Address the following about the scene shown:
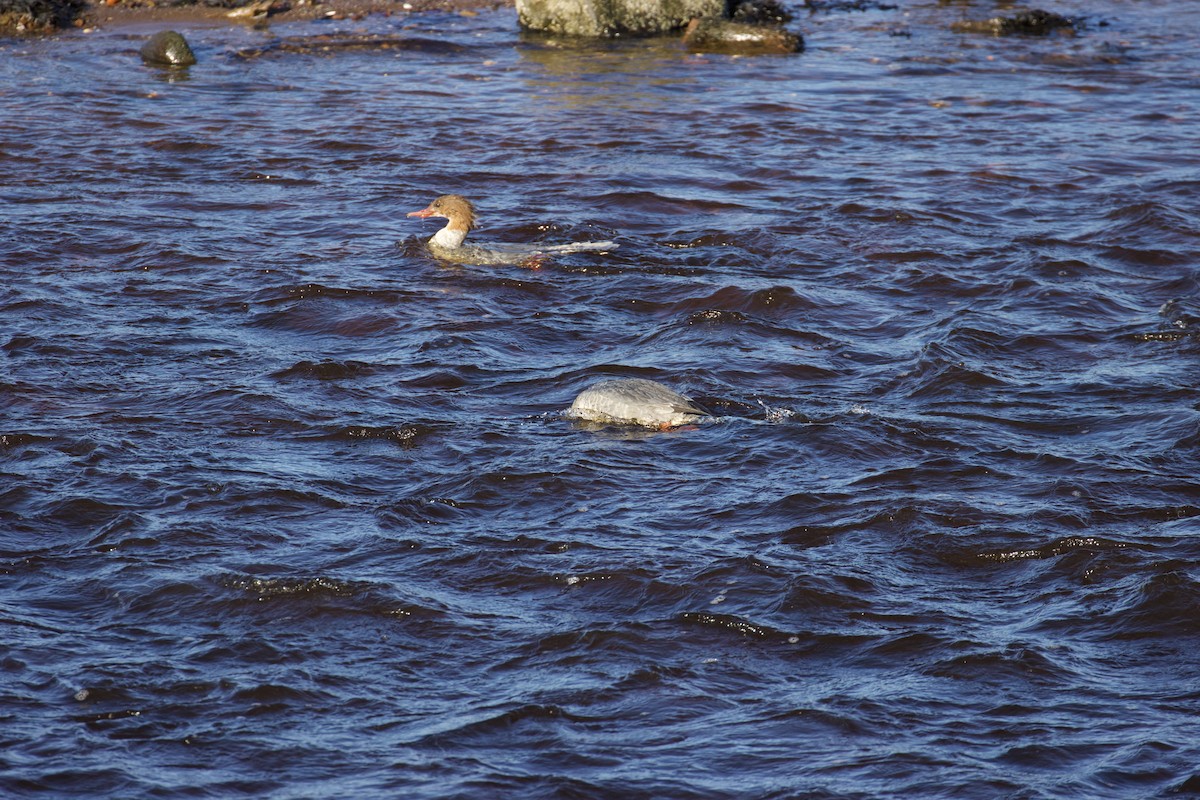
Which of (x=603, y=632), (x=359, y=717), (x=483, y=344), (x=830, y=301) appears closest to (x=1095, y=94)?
(x=830, y=301)

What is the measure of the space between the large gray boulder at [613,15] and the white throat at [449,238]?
324 inches

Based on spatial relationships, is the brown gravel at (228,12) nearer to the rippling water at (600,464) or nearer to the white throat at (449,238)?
the rippling water at (600,464)

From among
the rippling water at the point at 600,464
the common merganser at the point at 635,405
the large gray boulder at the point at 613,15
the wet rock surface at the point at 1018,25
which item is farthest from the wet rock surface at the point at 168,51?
the common merganser at the point at 635,405

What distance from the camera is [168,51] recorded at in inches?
682

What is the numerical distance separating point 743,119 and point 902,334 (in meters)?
6.46

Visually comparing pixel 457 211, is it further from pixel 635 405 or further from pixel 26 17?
pixel 26 17

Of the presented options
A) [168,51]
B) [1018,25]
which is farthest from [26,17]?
[1018,25]

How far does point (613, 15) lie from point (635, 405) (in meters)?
12.0

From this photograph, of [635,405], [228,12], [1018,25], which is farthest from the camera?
[228,12]

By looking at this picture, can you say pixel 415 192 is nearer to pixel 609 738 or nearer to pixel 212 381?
pixel 212 381

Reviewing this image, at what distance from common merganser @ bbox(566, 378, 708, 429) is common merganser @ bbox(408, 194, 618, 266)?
3.28 meters

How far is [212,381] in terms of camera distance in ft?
29.0

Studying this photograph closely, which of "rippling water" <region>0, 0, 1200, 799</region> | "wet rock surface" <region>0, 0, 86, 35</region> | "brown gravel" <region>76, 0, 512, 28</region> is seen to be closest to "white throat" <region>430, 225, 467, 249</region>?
"rippling water" <region>0, 0, 1200, 799</region>

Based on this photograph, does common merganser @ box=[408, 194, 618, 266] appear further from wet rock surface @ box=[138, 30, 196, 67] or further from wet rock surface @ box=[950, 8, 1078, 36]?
wet rock surface @ box=[950, 8, 1078, 36]
